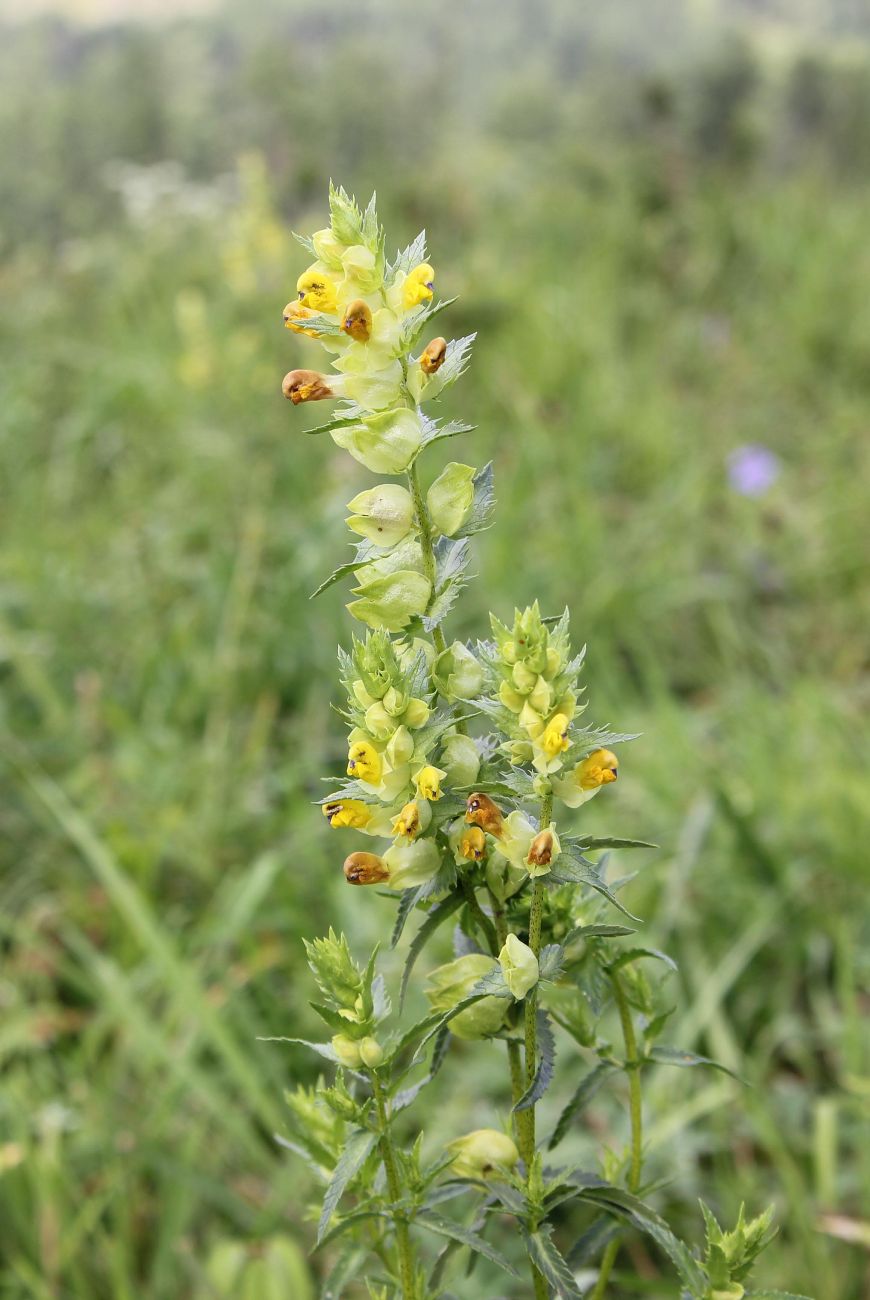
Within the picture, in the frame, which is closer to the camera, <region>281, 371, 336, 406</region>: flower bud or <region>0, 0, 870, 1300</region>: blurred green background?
<region>281, 371, 336, 406</region>: flower bud

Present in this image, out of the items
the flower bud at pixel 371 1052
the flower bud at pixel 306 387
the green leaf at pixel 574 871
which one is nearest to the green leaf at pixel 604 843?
the green leaf at pixel 574 871

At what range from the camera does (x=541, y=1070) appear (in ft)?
1.57

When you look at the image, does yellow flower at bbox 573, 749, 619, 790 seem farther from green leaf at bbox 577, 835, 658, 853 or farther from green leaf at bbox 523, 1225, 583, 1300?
green leaf at bbox 523, 1225, 583, 1300

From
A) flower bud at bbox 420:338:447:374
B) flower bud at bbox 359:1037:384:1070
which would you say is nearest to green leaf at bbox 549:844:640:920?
flower bud at bbox 359:1037:384:1070

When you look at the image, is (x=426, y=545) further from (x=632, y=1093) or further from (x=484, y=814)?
(x=632, y=1093)

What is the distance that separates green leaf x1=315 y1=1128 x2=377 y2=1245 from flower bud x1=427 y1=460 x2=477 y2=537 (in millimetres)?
265

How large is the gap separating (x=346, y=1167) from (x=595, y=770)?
7.5 inches

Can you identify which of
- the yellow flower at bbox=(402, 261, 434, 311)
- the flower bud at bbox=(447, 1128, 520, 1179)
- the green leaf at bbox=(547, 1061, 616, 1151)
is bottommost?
the flower bud at bbox=(447, 1128, 520, 1179)

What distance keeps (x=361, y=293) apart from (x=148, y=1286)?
1.21 metres

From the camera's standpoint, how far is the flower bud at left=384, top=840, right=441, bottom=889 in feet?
1.63

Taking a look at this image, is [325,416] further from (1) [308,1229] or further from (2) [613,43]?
(2) [613,43]

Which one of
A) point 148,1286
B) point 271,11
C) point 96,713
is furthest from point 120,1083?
point 271,11

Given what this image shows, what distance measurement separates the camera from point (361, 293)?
51 cm

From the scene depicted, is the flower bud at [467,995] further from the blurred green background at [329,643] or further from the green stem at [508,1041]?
the blurred green background at [329,643]
